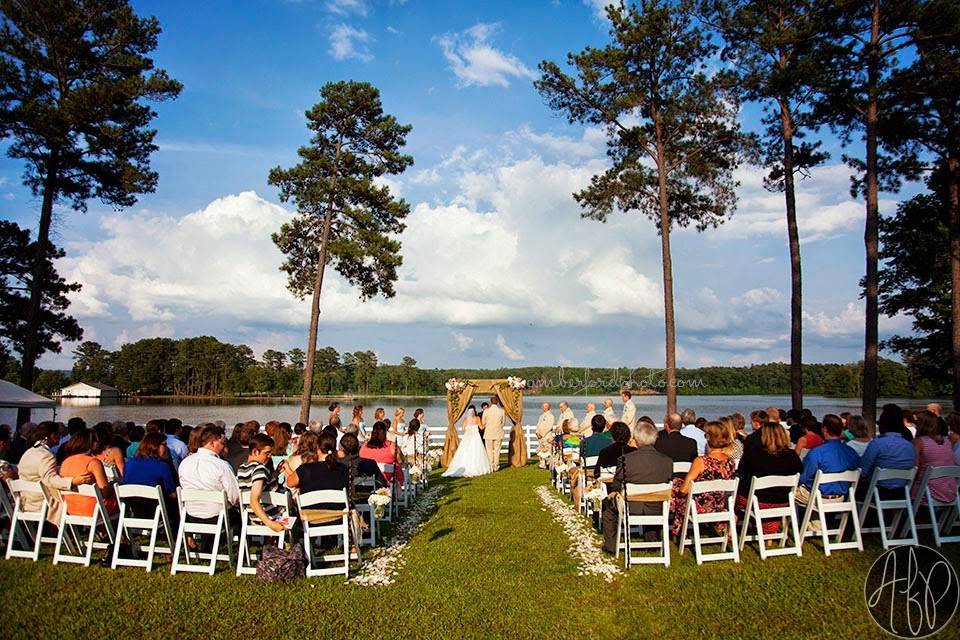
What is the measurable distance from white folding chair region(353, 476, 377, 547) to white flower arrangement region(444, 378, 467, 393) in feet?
25.8

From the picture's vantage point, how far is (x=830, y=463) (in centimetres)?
632

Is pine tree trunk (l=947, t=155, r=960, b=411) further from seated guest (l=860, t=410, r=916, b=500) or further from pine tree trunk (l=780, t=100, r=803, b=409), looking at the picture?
seated guest (l=860, t=410, r=916, b=500)

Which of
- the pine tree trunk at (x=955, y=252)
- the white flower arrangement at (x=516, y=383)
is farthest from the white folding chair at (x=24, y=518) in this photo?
the pine tree trunk at (x=955, y=252)

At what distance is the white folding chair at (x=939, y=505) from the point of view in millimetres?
6080

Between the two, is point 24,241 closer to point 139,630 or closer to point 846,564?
point 139,630

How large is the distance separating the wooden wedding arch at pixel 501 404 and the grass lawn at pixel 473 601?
28.6 ft

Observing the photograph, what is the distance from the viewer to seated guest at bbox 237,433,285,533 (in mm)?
5719

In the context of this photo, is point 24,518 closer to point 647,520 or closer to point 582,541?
point 582,541

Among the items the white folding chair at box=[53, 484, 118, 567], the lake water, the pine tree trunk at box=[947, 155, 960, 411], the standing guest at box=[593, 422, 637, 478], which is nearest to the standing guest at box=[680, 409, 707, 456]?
the standing guest at box=[593, 422, 637, 478]

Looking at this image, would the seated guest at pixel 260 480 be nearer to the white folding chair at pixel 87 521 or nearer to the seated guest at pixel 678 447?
the white folding chair at pixel 87 521

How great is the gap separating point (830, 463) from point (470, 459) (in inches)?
346

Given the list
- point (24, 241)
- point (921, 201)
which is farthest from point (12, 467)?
point (921, 201)

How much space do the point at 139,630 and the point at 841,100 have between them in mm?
15870

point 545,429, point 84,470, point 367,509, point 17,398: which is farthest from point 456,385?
point 84,470
